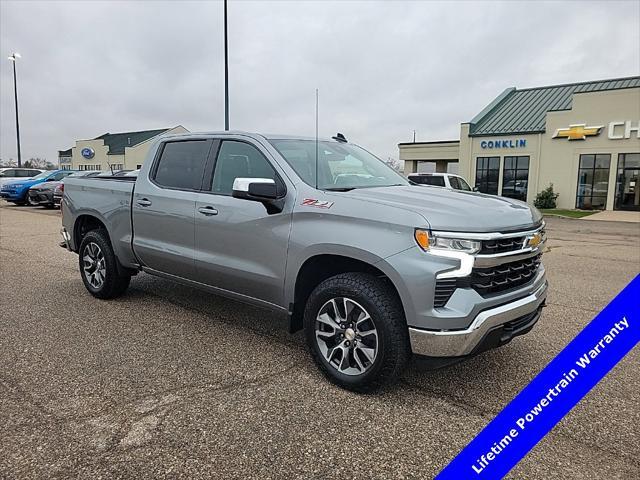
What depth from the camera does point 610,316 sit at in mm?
1352

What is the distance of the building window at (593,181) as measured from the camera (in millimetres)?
25422

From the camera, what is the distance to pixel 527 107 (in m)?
29.7

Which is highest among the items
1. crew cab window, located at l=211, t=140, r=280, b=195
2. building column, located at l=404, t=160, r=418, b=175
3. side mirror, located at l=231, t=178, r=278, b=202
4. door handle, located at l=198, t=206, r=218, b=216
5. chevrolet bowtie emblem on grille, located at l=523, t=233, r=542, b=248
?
building column, located at l=404, t=160, r=418, b=175

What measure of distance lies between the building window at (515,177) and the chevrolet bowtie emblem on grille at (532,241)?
26.5m

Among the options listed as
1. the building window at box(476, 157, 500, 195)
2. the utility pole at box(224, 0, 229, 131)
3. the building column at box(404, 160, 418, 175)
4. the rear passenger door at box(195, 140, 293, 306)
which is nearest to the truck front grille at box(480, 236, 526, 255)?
the rear passenger door at box(195, 140, 293, 306)

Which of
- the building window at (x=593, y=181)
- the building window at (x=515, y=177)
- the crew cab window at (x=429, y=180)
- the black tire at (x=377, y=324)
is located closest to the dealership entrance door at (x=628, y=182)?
the building window at (x=593, y=181)

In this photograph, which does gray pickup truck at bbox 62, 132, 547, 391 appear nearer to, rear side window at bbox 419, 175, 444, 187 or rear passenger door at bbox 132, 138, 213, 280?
rear passenger door at bbox 132, 138, 213, 280

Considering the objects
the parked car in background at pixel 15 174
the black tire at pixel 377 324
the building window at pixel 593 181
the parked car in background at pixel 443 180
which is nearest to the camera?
the black tire at pixel 377 324

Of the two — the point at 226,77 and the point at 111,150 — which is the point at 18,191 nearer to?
the point at 226,77

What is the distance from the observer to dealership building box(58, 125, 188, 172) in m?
53.4

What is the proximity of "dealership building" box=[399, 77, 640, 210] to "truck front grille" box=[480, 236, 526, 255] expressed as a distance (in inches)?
1005

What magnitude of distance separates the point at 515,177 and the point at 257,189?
2777 cm

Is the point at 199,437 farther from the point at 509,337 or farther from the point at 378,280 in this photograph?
the point at 509,337

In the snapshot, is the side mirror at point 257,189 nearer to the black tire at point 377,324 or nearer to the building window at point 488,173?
the black tire at point 377,324
